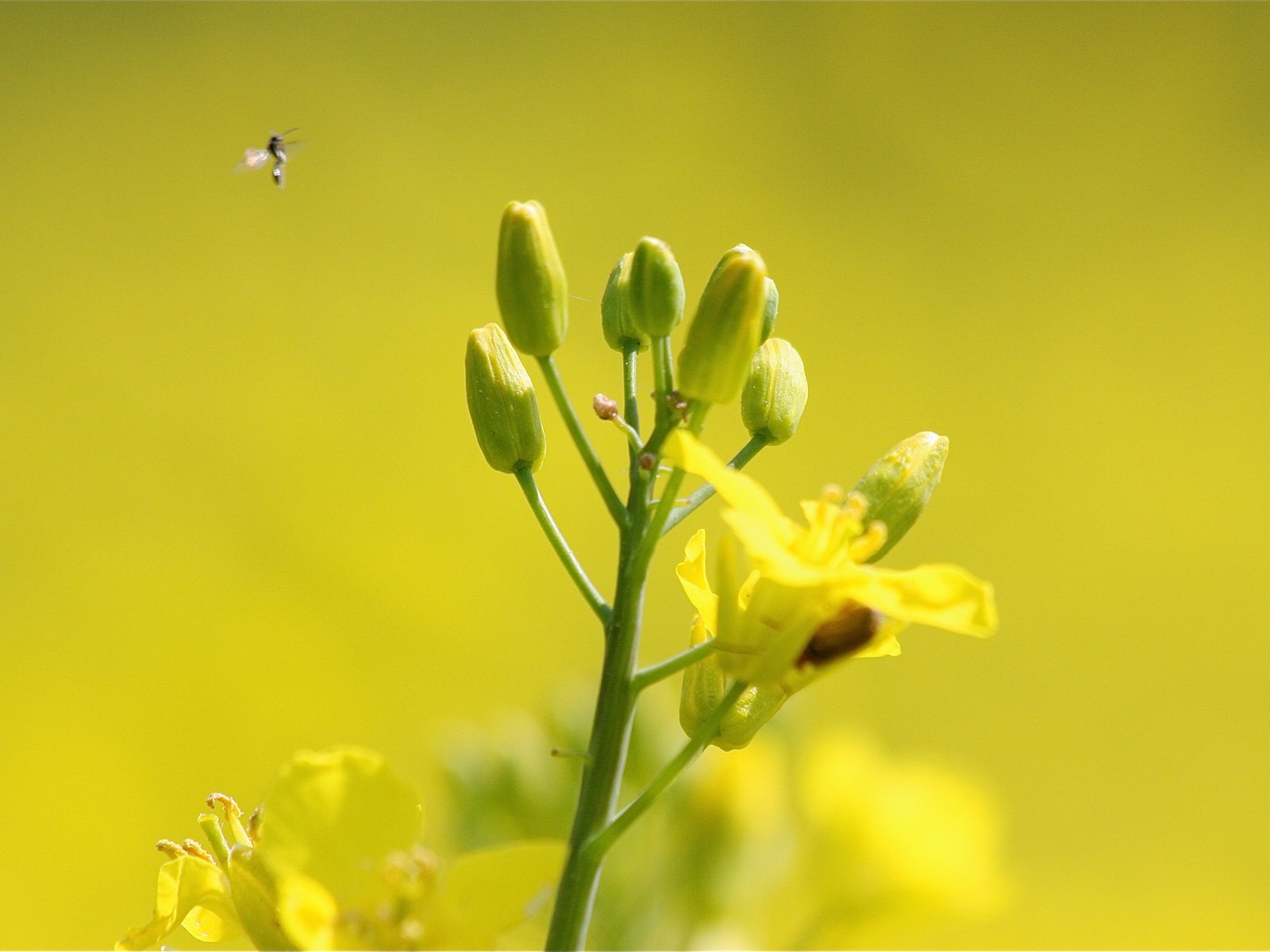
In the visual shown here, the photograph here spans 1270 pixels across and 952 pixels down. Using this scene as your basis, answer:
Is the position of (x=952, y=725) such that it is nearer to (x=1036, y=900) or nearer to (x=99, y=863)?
(x=1036, y=900)

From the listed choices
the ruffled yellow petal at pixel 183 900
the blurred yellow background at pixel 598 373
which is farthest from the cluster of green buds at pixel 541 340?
the blurred yellow background at pixel 598 373

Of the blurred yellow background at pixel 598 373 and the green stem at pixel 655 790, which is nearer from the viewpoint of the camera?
the green stem at pixel 655 790

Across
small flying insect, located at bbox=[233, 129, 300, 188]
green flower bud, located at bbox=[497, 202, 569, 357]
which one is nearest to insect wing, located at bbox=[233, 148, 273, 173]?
small flying insect, located at bbox=[233, 129, 300, 188]

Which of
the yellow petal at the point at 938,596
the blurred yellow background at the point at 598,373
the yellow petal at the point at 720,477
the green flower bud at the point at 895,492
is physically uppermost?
the blurred yellow background at the point at 598,373

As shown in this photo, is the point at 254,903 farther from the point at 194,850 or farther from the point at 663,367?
the point at 663,367

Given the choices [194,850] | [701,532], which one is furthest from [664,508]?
[194,850]

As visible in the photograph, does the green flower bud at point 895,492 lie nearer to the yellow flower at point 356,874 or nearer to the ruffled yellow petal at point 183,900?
the yellow flower at point 356,874
